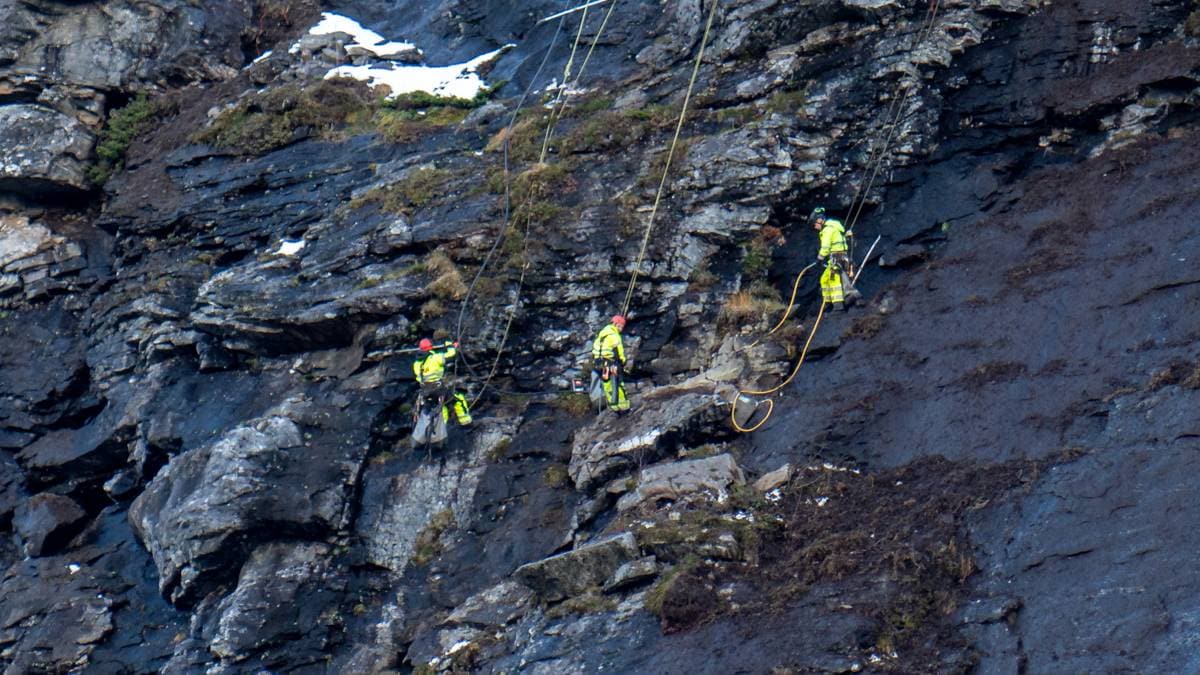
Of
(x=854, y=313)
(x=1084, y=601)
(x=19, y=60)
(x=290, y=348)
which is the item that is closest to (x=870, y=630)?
(x=1084, y=601)

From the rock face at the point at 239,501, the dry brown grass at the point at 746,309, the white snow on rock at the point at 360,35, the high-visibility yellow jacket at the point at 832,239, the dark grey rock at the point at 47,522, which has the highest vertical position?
the white snow on rock at the point at 360,35

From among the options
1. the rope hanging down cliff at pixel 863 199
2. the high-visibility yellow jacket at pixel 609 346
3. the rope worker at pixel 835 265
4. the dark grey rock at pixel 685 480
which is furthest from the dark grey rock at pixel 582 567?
the rope worker at pixel 835 265

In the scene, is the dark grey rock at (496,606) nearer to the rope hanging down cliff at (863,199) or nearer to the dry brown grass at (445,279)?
the rope hanging down cliff at (863,199)

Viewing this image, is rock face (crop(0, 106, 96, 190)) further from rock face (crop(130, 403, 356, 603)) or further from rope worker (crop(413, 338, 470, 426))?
rope worker (crop(413, 338, 470, 426))

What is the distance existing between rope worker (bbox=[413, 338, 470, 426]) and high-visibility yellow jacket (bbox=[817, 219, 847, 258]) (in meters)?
4.96

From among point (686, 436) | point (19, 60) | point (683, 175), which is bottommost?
point (686, 436)

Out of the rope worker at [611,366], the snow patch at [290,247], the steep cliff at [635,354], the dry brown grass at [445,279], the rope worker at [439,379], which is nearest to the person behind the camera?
the steep cliff at [635,354]

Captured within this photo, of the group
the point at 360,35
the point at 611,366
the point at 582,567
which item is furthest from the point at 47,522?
the point at 360,35

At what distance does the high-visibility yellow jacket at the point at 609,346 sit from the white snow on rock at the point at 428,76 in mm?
8858

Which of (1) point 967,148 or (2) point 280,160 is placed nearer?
(1) point 967,148

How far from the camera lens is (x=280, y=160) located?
982 inches

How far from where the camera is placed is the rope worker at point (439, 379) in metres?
18.9

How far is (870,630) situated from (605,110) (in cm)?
1194

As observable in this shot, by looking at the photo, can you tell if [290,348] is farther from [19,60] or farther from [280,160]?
[19,60]
